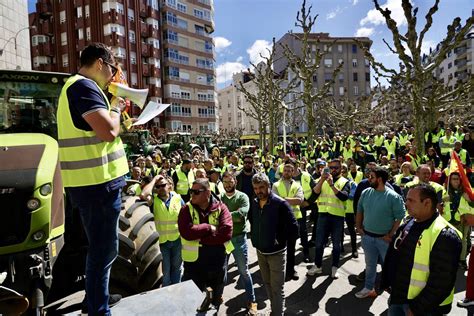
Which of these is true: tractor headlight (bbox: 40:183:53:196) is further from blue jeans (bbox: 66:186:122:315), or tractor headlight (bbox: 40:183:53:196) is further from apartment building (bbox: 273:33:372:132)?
apartment building (bbox: 273:33:372:132)

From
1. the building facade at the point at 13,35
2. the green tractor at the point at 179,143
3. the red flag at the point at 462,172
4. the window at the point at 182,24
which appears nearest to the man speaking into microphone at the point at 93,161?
the red flag at the point at 462,172

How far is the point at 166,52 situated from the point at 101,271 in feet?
170

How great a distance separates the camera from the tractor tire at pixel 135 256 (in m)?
3.75

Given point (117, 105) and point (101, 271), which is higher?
point (117, 105)

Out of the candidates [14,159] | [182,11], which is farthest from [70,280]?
[182,11]

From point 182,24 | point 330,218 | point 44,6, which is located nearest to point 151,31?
point 182,24

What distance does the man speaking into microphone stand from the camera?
217 centimetres

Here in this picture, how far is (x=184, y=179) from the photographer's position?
8.95 m

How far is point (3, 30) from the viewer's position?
17219 mm

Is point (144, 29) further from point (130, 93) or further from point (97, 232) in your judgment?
point (97, 232)

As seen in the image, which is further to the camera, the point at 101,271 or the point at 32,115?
the point at 32,115

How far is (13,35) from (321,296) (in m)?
19.8

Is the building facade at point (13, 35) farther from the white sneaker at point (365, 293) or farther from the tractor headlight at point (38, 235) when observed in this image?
the white sneaker at point (365, 293)

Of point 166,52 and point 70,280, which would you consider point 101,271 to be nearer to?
point 70,280
